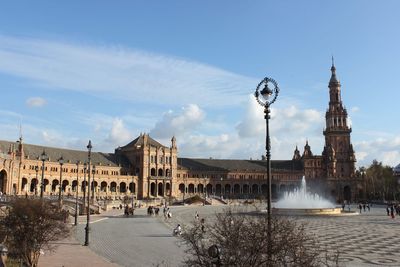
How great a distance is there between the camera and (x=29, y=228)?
69.6 feet

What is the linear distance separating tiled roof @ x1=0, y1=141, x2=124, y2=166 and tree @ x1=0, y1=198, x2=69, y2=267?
88392 mm

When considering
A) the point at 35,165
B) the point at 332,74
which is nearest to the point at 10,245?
the point at 35,165

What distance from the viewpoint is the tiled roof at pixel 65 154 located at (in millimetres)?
109525

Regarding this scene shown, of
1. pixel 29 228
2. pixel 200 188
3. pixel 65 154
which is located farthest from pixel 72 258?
pixel 200 188

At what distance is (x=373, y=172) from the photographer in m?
145

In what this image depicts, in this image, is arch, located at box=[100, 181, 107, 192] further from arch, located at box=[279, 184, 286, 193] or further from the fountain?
arch, located at box=[279, 184, 286, 193]

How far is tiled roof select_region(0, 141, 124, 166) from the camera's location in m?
110

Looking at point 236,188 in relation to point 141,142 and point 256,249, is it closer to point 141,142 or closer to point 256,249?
point 141,142

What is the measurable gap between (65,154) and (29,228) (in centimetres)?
10442

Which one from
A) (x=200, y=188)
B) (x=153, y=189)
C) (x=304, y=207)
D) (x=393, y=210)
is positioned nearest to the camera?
(x=393, y=210)

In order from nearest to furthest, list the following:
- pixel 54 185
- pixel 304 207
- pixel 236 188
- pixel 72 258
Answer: pixel 72 258 → pixel 304 207 → pixel 54 185 → pixel 236 188

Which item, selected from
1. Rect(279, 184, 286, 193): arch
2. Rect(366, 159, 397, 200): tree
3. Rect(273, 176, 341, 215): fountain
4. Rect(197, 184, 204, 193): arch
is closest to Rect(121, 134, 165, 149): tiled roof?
Rect(197, 184, 204, 193): arch

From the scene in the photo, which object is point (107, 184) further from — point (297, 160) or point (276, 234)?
point (276, 234)

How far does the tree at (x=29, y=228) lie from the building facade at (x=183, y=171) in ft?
290
